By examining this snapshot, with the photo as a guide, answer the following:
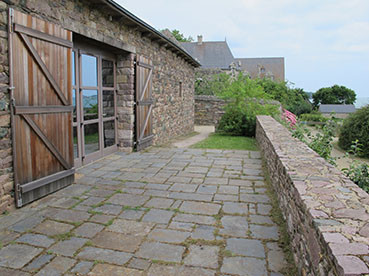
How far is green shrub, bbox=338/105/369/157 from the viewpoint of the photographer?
13526 millimetres

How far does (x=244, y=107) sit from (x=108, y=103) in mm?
5624

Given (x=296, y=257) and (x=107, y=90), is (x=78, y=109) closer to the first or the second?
(x=107, y=90)

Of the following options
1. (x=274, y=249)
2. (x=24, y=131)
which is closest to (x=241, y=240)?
(x=274, y=249)

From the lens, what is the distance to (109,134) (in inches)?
250

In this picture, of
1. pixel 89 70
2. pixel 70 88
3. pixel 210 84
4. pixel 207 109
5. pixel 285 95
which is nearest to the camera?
pixel 70 88

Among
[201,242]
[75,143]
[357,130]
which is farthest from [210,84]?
[201,242]

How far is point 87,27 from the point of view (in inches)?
189

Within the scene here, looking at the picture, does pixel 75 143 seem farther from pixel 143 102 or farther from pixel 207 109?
pixel 207 109

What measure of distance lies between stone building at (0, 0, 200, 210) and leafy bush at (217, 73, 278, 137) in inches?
108

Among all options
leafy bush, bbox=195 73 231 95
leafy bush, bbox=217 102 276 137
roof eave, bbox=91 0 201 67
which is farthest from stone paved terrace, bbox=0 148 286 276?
leafy bush, bbox=195 73 231 95

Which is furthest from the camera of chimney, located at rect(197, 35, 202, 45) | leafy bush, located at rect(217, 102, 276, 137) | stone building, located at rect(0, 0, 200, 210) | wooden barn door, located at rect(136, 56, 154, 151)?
chimney, located at rect(197, 35, 202, 45)

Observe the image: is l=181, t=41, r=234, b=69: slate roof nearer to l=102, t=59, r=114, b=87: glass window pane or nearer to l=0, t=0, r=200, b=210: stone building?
l=0, t=0, r=200, b=210: stone building

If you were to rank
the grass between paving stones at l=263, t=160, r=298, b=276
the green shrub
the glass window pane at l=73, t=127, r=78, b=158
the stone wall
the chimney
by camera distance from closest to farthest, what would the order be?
the grass between paving stones at l=263, t=160, r=298, b=276, the glass window pane at l=73, t=127, r=78, b=158, the green shrub, the stone wall, the chimney

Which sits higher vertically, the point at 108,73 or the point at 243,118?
the point at 108,73
